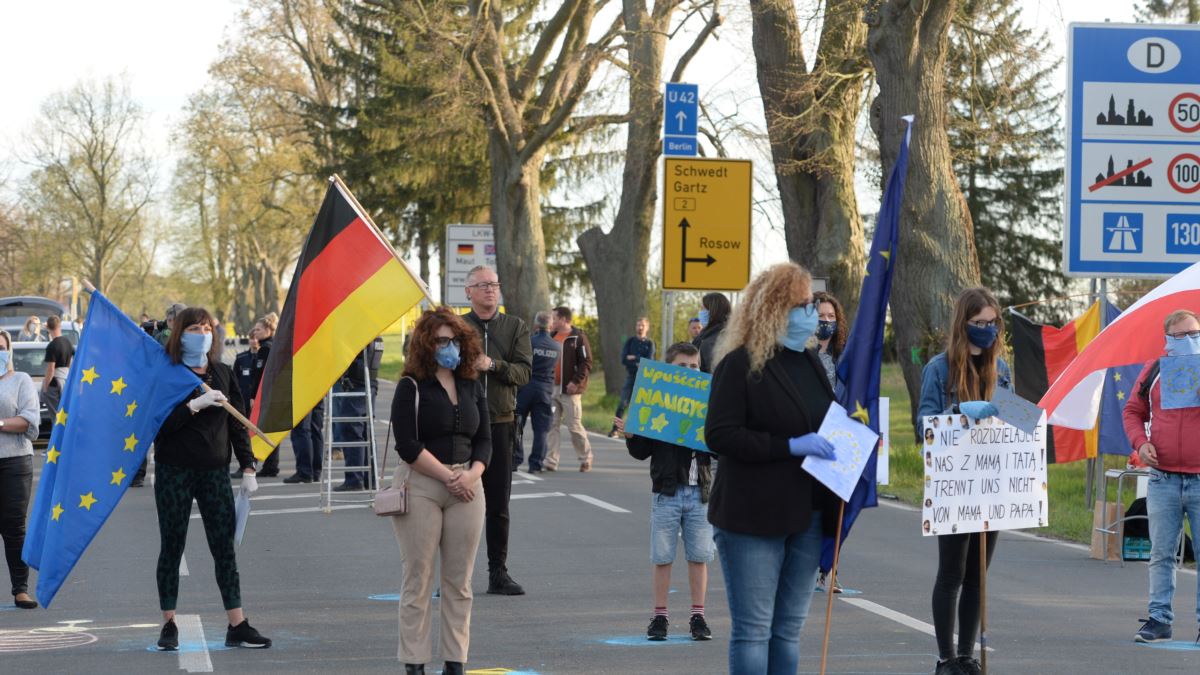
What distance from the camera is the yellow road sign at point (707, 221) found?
59.4ft

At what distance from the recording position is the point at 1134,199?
14.1 meters

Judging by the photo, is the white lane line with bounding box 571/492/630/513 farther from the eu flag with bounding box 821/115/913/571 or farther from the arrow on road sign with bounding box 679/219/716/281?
the eu flag with bounding box 821/115/913/571

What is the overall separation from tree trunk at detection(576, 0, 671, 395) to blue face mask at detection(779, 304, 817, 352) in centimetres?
2557

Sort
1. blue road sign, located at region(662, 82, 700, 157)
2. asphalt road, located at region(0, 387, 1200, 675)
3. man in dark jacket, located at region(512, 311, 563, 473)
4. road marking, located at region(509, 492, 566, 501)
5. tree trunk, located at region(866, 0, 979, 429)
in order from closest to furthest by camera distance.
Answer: asphalt road, located at region(0, 387, 1200, 675) → road marking, located at region(509, 492, 566, 501) → blue road sign, located at region(662, 82, 700, 157) → man in dark jacket, located at region(512, 311, 563, 473) → tree trunk, located at region(866, 0, 979, 429)

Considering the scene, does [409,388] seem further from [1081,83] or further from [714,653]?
[1081,83]

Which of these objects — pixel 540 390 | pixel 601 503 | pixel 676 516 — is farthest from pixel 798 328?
pixel 540 390

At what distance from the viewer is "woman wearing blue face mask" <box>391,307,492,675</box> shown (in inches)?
291

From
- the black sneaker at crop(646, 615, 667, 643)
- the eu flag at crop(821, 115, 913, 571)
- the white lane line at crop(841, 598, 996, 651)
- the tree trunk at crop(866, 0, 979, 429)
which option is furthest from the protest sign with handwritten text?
the tree trunk at crop(866, 0, 979, 429)

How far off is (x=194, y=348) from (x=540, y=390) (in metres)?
10.7

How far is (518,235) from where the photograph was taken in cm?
3562

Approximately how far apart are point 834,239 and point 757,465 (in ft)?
60.5

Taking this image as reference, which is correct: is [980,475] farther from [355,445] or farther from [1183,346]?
[355,445]

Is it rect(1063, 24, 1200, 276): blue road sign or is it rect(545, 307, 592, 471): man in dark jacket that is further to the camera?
rect(545, 307, 592, 471): man in dark jacket

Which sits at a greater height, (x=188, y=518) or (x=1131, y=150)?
(x=1131, y=150)
